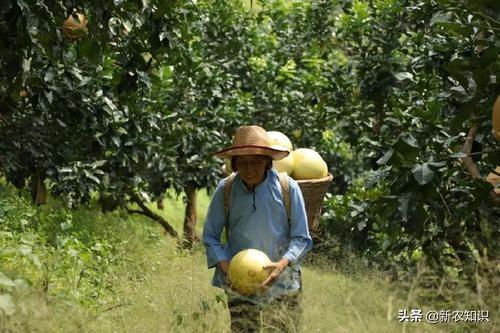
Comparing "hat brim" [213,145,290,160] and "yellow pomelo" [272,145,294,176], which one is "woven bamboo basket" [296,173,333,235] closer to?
"yellow pomelo" [272,145,294,176]

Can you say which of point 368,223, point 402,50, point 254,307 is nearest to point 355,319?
point 254,307

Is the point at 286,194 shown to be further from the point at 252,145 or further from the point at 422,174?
the point at 422,174

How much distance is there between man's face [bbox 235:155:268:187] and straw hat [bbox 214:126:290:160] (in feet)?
0.14

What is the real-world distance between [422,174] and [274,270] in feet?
2.21

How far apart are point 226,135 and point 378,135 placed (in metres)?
2.07

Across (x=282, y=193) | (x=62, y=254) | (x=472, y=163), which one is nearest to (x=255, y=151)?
(x=282, y=193)

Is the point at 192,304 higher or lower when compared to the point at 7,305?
lower

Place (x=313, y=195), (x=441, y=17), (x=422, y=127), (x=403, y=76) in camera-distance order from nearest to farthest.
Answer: (x=441, y=17) < (x=313, y=195) < (x=422, y=127) < (x=403, y=76)

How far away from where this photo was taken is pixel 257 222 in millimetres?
3041

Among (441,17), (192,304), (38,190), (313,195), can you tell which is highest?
(441,17)

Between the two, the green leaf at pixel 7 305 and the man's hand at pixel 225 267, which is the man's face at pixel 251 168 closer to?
the man's hand at pixel 225 267

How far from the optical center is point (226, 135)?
321 inches

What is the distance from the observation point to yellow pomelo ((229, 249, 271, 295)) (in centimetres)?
283

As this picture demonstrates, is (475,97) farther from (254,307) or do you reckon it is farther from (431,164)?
(254,307)
